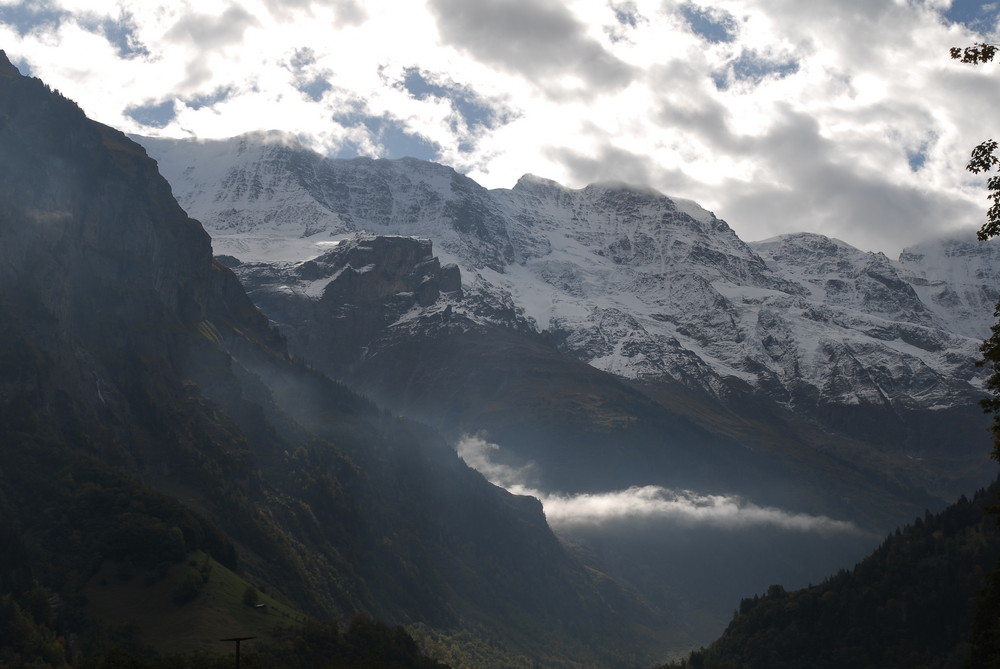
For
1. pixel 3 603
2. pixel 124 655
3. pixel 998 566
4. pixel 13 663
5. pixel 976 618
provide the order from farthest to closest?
pixel 3 603 < pixel 13 663 < pixel 124 655 < pixel 976 618 < pixel 998 566

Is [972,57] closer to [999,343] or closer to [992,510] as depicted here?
[999,343]

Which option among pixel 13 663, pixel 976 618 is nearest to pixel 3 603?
pixel 13 663

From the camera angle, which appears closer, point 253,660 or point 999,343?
point 999,343

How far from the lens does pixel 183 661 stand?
180m

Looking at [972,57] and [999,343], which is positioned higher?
[972,57]

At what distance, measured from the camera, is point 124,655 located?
6727 inches

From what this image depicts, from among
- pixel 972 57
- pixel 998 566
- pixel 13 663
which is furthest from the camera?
pixel 13 663

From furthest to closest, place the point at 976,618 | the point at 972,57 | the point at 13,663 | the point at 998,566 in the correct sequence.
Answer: the point at 13,663
the point at 976,618
the point at 998,566
the point at 972,57

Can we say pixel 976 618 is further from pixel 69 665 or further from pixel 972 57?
pixel 69 665

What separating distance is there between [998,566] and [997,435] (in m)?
20.6

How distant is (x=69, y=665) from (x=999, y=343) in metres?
161

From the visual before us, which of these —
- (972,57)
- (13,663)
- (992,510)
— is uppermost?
(972,57)

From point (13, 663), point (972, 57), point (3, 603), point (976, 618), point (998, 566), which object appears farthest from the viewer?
point (3, 603)

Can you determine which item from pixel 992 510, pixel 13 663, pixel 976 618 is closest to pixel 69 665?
pixel 13 663
